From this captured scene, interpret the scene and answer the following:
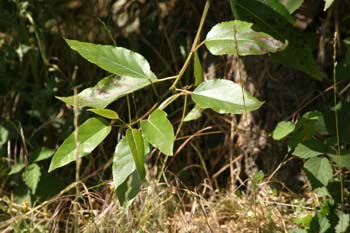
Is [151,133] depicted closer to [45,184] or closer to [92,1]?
[45,184]

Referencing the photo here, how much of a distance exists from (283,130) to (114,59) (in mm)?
654

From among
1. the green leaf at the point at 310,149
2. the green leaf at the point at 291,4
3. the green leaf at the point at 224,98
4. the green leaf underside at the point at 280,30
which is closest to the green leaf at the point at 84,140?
the green leaf at the point at 224,98

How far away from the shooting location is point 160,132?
Answer: 1.38m

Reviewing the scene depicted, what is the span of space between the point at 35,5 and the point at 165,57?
1.57 feet

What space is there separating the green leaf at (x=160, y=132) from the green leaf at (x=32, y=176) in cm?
76

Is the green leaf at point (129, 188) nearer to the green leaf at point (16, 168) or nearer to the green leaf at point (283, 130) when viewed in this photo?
the green leaf at point (283, 130)

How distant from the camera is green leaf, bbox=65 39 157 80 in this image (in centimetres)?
140

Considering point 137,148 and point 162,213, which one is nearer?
point 137,148

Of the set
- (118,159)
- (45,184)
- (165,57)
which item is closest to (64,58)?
(165,57)

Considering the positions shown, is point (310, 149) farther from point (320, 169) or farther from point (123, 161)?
point (123, 161)

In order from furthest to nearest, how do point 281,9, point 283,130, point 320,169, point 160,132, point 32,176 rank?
point 32,176, point 283,130, point 320,169, point 281,9, point 160,132

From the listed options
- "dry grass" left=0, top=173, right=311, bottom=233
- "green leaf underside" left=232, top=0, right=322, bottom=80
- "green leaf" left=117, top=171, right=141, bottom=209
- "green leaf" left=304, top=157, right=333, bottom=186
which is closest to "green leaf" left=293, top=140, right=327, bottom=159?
"green leaf" left=304, top=157, right=333, bottom=186

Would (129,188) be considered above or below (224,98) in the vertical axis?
below

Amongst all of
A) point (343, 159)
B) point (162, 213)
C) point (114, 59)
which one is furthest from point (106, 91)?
point (343, 159)
